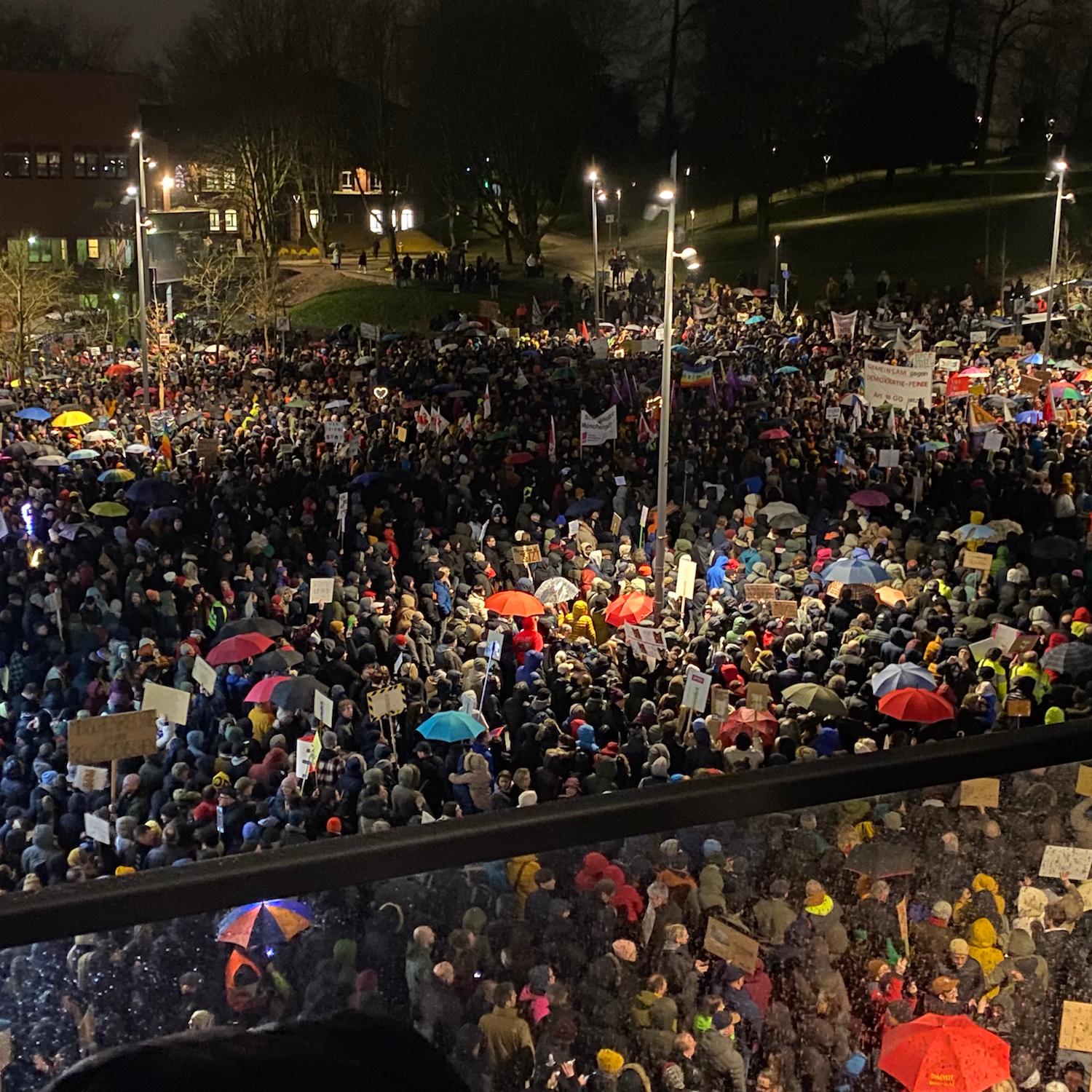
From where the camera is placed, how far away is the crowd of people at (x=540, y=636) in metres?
1.88

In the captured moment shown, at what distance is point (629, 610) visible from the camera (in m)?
11.2

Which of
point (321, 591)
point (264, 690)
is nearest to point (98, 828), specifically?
point (264, 690)

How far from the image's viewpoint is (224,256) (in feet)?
133

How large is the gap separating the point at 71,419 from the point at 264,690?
1390cm

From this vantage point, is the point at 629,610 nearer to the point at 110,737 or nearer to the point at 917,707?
the point at 917,707

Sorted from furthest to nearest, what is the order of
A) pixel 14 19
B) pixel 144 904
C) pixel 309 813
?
1. pixel 14 19
2. pixel 309 813
3. pixel 144 904

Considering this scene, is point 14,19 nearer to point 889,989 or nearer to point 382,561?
point 382,561

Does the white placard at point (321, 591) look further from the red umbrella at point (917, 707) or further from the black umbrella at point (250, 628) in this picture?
the red umbrella at point (917, 707)

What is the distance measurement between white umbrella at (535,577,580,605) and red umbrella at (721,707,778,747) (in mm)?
3495

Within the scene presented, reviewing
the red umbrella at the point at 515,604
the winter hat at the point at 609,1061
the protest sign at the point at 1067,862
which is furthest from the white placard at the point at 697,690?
the winter hat at the point at 609,1061

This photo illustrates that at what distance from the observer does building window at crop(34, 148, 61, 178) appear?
43.3 meters

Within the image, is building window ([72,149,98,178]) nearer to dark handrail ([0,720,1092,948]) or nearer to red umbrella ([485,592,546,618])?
red umbrella ([485,592,546,618])

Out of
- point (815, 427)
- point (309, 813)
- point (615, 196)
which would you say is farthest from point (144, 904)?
point (615, 196)

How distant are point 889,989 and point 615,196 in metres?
48.5
